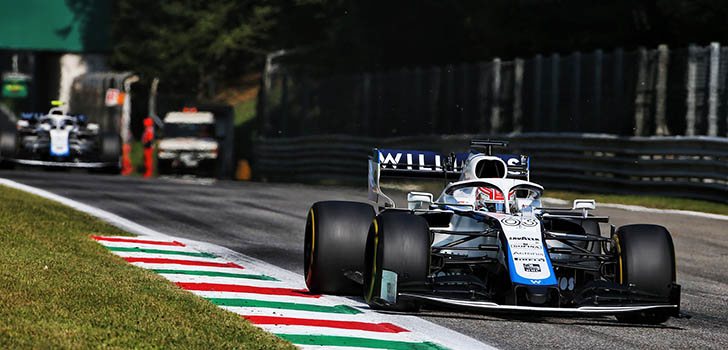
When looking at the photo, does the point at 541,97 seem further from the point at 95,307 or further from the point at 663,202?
the point at 95,307

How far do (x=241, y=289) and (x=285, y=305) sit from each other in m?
1.09

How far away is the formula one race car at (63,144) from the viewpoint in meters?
37.1

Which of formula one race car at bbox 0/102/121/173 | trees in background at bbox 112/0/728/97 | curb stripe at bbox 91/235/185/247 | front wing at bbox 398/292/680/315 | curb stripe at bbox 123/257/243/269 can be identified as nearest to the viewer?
front wing at bbox 398/292/680/315

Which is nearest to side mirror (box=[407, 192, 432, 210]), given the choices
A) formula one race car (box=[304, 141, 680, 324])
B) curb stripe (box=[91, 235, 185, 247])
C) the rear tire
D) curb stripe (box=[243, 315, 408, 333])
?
formula one race car (box=[304, 141, 680, 324])

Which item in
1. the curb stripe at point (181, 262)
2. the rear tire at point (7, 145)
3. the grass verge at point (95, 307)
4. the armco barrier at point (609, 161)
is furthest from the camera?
the rear tire at point (7, 145)

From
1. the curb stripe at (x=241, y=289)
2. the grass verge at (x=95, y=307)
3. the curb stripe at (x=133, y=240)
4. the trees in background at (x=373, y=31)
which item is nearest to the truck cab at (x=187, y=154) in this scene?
the trees in background at (x=373, y=31)

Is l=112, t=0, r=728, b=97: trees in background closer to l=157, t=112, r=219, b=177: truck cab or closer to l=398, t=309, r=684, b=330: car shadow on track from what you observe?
l=157, t=112, r=219, b=177: truck cab

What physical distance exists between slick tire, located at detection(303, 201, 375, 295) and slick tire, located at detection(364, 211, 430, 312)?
0.92 metres

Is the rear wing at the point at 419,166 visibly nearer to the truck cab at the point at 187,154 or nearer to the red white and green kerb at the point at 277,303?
the red white and green kerb at the point at 277,303

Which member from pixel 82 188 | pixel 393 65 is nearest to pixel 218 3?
pixel 393 65

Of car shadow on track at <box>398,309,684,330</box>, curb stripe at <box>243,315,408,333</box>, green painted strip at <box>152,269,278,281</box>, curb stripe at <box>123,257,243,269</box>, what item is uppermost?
curb stripe at <box>123,257,243,269</box>

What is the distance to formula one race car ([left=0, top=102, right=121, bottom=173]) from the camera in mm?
37062

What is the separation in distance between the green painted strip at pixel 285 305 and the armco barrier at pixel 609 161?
45.7 feet

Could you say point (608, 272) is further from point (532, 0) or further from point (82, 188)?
point (532, 0)
